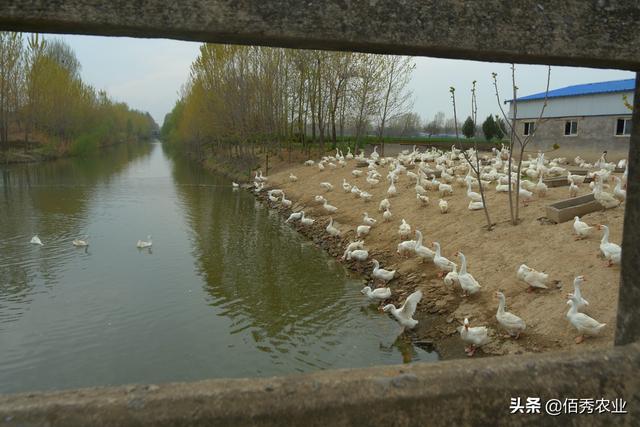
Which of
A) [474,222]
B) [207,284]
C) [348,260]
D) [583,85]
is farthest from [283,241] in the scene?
[583,85]

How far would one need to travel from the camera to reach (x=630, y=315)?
3055 millimetres

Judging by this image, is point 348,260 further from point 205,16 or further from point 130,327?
point 205,16

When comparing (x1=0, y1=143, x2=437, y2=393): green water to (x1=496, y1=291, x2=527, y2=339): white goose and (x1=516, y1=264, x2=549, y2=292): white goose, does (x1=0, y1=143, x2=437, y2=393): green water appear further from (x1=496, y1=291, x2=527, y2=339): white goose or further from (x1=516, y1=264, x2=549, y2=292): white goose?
(x1=516, y1=264, x2=549, y2=292): white goose

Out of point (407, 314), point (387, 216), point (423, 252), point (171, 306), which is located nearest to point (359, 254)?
point (423, 252)

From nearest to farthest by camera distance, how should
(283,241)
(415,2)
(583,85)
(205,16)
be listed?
(205,16)
(415,2)
(283,241)
(583,85)

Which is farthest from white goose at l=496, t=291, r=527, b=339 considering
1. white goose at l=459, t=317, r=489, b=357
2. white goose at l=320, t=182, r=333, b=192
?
white goose at l=320, t=182, r=333, b=192

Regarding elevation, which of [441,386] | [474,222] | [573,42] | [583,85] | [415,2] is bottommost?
[474,222]

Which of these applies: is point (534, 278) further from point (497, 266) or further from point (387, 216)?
point (387, 216)

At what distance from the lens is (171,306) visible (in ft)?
34.3

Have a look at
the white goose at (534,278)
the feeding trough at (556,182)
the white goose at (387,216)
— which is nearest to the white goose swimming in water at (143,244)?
the white goose at (387,216)

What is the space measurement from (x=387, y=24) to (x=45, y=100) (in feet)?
184

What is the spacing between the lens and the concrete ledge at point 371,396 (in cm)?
230

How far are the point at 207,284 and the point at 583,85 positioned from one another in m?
37.5

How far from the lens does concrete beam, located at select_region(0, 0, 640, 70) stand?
93.2 inches
